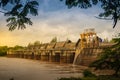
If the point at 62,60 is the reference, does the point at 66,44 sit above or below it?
above

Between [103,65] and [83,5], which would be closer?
[83,5]

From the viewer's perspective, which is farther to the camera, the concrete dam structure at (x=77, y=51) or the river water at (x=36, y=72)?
the concrete dam structure at (x=77, y=51)

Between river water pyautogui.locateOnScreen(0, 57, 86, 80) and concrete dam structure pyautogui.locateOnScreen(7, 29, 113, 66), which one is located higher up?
concrete dam structure pyautogui.locateOnScreen(7, 29, 113, 66)

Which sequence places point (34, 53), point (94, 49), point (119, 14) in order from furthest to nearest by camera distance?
point (34, 53) → point (94, 49) → point (119, 14)

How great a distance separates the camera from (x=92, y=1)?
14.8ft

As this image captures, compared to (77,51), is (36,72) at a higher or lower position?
lower

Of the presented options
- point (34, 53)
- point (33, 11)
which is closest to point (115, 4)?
point (33, 11)

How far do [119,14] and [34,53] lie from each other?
85280mm

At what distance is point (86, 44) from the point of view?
54.2 m

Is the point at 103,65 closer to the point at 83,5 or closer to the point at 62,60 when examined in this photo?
the point at 83,5

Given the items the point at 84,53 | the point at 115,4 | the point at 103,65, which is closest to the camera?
the point at 115,4

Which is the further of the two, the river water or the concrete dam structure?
the concrete dam structure

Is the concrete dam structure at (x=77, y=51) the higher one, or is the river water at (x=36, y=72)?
the concrete dam structure at (x=77, y=51)

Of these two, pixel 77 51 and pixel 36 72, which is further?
pixel 77 51
